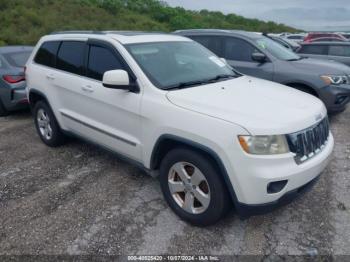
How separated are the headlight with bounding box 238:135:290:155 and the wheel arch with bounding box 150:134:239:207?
0.82 ft

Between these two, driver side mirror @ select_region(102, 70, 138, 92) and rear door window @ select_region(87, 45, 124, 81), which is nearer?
driver side mirror @ select_region(102, 70, 138, 92)

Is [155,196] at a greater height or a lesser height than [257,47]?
lesser

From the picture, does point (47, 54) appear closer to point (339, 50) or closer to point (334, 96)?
point (334, 96)

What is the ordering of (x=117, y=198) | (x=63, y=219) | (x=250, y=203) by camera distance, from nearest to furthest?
(x=250, y=203) → (x=63, y=219) → (x=117, y=198)

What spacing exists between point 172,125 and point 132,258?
46.3 inches

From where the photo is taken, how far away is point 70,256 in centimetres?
279

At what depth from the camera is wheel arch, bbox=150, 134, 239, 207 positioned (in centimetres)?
271

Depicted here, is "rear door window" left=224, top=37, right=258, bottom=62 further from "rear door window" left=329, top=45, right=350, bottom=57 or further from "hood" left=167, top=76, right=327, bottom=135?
"rear door window" left=329, top=45, right=350, bottom=57

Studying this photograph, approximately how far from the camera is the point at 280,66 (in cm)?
633

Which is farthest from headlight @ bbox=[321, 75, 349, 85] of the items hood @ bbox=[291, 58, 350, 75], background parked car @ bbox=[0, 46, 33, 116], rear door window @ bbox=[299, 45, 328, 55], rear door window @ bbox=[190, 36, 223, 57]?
background parked car @ bbox=[0, 46, 33, 116]

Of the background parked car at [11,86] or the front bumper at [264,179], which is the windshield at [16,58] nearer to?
the background parked car at [11,86]

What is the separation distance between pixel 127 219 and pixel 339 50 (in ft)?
29.2

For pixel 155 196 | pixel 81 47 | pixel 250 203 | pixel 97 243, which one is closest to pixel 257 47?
pixel 81 47

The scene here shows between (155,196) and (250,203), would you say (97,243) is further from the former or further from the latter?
(250,203)
